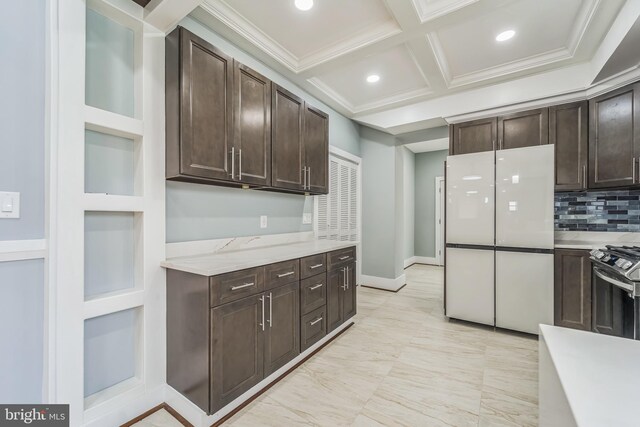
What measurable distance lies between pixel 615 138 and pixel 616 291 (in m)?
1.49

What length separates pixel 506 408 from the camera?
179cm

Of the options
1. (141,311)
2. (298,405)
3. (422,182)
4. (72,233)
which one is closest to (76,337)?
(141,311)

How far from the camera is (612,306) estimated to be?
2.28 m

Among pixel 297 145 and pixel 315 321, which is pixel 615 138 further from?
pixel 315 321

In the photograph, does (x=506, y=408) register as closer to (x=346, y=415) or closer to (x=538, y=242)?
(x=346, y=415)

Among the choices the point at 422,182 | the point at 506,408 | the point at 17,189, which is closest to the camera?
the point at 17,189

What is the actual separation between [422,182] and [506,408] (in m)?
5.52

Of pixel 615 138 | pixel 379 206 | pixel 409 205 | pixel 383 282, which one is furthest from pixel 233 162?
pixel 409 205

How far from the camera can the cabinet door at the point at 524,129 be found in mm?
2924

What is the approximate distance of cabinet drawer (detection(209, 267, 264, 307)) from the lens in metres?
1.58

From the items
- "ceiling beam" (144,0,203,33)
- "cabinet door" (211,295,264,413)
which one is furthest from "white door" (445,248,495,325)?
"ceiling beam" (144,0,203,33)

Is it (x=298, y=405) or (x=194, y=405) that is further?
(x=298, y=405)

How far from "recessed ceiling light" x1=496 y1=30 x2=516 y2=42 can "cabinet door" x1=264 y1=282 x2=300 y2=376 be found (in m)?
2.91

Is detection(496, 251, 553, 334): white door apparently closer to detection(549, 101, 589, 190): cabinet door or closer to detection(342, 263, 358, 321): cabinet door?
detection(549, 101, 589, 190): cabinet door
